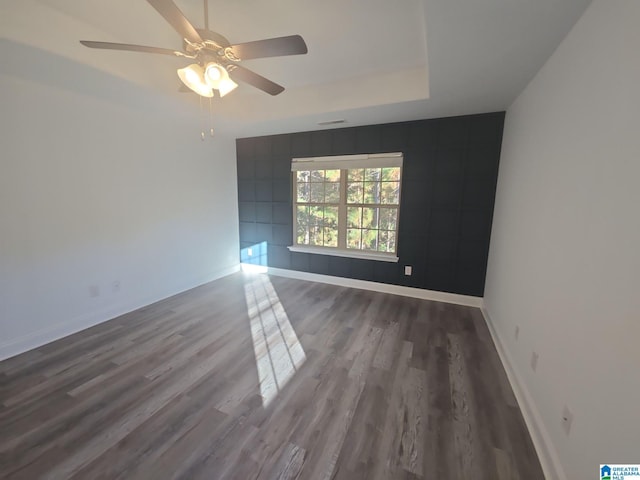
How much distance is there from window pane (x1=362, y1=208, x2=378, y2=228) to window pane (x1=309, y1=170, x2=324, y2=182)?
877 millimetres

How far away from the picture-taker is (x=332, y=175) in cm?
417

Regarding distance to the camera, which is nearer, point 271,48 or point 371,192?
point 271,48

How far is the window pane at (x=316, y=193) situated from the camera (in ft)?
14.1

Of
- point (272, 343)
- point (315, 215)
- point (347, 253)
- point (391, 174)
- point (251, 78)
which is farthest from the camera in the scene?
point (315, 215)

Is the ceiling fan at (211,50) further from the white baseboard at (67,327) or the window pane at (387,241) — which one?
the window pane at (387,241)

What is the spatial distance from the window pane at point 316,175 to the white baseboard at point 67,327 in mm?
2712

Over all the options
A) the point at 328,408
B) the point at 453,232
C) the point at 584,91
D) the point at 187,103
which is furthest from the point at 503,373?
the point at 187,103

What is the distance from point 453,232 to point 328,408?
105 inches

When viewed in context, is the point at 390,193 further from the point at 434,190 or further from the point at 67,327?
the point at 67,327

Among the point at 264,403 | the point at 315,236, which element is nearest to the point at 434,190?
the point at 315,236

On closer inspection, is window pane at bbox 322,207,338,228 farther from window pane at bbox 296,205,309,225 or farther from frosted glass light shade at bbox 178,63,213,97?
frosted glass light shade at bbox 178,63,213,97

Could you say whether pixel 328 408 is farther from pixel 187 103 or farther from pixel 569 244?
pixel 187 103

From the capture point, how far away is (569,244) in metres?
1.42

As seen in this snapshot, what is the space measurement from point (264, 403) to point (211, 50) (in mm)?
2403
